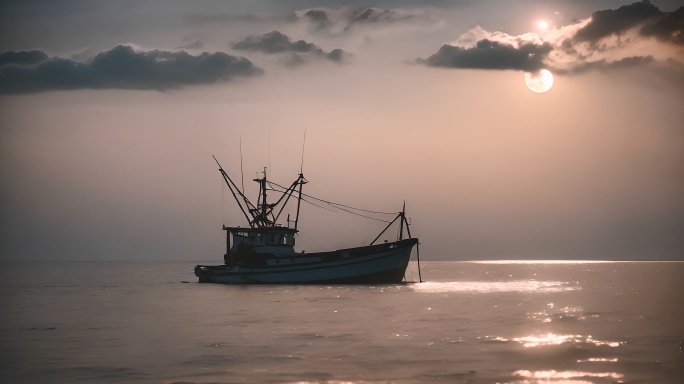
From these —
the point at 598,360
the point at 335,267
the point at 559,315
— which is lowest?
the point at 559,315

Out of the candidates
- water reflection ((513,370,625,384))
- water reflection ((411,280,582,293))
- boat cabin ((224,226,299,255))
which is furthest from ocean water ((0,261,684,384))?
water reflection ((411,280,582,293))

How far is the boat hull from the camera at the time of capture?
93062 mm

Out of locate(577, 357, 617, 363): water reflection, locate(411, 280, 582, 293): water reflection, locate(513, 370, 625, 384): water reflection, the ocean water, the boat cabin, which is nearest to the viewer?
locate(513, 370, 625, 384): water reflection

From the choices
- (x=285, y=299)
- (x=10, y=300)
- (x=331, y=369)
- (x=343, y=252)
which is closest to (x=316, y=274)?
(x=343, y=252)

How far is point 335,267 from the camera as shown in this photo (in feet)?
305

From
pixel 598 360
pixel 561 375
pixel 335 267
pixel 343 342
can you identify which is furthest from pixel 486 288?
pixel 561 375

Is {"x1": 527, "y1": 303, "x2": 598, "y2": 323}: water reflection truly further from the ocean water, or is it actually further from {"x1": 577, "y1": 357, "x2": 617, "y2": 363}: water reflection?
{"x1": 577, "y1": 357, "x2": 617, "y2": 363}: water reflection

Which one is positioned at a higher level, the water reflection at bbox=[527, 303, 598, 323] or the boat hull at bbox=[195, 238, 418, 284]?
the boat hull at bbox=[195, 238, 418, 284]

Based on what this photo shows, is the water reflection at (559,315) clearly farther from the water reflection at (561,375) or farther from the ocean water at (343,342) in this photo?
the water reflection at (561,375)

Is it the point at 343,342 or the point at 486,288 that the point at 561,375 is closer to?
the point at 343,342

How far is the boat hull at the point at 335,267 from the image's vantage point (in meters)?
93.1

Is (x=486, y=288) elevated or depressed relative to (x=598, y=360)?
depressed

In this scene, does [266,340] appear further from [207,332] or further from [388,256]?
[388,256]

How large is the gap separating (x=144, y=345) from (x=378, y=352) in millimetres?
11444
